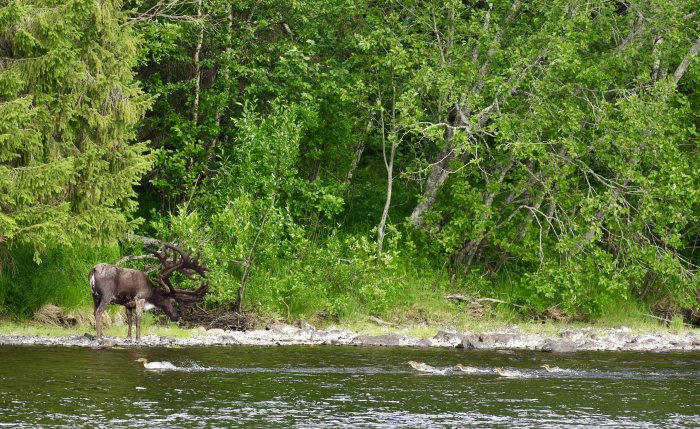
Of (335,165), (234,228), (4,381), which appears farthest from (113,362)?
(335,165)

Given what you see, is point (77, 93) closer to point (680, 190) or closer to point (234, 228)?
point (234, 228)

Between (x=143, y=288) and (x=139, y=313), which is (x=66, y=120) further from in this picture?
(x=139, y=313)

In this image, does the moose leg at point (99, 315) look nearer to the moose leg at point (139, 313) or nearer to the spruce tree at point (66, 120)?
the moose leg at point (139, 313)

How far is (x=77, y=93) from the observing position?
22906 mm

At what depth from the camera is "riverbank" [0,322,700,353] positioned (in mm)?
21719

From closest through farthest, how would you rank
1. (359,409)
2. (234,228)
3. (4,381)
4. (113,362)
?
(359,409)
(4,381)
(113,362)
(234,228)

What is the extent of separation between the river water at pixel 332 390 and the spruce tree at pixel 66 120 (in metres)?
2.90

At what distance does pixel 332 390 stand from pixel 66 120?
924cm

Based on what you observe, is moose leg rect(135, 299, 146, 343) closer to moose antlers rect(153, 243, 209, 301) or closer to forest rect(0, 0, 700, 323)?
moose antlers rect(153, 243, 209, 301)

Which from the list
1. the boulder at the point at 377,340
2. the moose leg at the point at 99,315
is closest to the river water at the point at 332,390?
the moose leg at the point at 99,315

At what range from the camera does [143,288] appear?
21984 millimetres

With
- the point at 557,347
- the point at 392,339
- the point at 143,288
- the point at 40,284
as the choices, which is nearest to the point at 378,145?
the point at 392,339

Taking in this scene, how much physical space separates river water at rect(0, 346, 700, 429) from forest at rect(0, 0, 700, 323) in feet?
13.2

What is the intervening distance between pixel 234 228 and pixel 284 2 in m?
6.99
